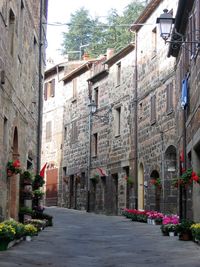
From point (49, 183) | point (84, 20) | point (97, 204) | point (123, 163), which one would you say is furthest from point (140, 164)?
point (84, 20)

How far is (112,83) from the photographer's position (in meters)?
28.8

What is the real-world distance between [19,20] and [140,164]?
1178cm

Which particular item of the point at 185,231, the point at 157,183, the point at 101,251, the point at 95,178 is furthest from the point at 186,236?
the point at 95,178

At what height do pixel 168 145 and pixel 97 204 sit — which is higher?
pixel 168 145

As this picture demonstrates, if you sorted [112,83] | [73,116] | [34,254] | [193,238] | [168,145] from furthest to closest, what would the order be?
[73,116], [112,83], [168,145], [193,238], [34,254]

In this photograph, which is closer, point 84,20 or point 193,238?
point 193,238

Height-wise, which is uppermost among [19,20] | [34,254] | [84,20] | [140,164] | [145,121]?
[84,20]

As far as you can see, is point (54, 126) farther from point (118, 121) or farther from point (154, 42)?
point (154, 42)

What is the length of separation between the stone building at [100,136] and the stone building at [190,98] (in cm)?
869

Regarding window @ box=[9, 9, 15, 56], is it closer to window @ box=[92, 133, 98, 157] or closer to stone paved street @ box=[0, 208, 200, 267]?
stone paved street @ box=[0, 208, 200, 267]

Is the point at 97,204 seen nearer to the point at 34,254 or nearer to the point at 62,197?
the point at 62,197

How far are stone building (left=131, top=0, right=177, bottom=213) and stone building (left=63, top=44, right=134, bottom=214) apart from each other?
1.04m

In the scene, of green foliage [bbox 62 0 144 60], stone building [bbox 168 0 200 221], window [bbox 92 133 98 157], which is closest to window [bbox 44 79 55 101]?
green foliage [bbox 62 0 144 60]

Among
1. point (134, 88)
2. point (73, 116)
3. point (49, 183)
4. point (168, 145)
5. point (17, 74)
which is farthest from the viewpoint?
point (49, 183)
